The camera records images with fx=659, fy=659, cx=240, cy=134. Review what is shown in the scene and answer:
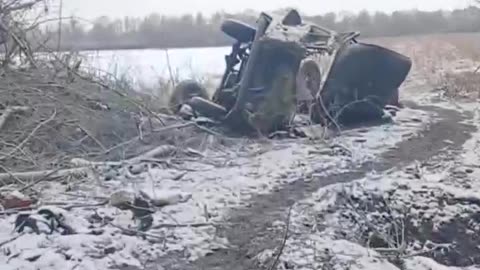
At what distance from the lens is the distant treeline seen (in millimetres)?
9956

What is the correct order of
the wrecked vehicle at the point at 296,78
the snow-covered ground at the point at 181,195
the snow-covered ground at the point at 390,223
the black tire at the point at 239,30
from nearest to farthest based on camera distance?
the snow-covered ground at the point at 181,195 → the snow-covered ground at the point at 390,223 → the wrecked vehicle at the point at 296,78 → the black tire at the point at 239,30

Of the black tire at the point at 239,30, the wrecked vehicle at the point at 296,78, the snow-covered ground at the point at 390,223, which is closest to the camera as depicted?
the snow-covered ground at the point at 390,223

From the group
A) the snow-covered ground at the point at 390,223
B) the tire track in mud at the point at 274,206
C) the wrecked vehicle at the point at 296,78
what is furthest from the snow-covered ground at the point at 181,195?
the snow-covered ground at the point at 390,223

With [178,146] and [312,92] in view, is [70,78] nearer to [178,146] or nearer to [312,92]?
[178,146]

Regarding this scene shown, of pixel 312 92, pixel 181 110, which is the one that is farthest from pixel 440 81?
pixel 181 110

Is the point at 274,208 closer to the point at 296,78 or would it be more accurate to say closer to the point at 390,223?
the point at 390,223

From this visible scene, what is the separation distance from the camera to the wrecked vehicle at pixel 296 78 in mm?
8539

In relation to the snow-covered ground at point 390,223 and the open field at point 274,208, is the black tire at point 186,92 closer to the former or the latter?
the open field at point 274,208

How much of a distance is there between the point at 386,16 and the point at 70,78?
3100 centimetres

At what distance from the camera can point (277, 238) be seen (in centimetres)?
489

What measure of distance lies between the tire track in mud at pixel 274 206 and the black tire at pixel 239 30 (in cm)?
272

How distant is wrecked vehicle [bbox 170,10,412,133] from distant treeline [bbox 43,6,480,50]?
6.53 ft

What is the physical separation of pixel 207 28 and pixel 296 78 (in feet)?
74.3

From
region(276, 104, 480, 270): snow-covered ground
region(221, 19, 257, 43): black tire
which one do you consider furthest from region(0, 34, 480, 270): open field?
region(221, 19, 257, 43): black tire
